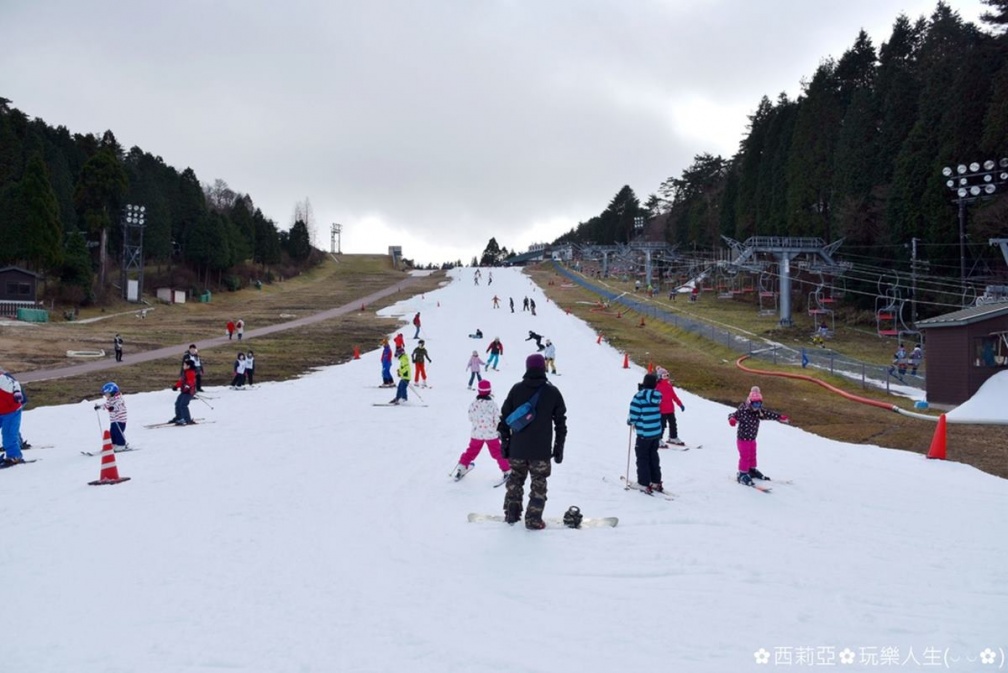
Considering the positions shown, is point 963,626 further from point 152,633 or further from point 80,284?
point 80,284

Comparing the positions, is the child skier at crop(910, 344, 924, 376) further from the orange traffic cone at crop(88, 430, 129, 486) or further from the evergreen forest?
the orange traffic cone at crop(88, 430, 129, 486)

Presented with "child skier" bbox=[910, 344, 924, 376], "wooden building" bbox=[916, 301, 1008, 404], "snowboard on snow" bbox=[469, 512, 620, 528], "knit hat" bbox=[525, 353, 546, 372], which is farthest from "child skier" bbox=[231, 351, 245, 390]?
"child skier" bbox=[910, 344, 924, 376]

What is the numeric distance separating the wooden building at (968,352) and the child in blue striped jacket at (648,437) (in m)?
16.6

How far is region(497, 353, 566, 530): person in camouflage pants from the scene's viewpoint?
7.22 m

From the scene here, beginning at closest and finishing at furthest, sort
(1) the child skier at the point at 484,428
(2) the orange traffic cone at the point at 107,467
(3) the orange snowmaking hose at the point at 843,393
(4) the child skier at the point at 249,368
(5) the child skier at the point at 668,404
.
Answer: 1. (2) the orange traffic cone at the point at 107,467
2. (1) the child skier at the point at 484,428
3. (5) the child skier at the point at 668,404
4. (3) the orange snowmaking hose at the point at 843,393
5. (4) the child skier at the point at 249,368

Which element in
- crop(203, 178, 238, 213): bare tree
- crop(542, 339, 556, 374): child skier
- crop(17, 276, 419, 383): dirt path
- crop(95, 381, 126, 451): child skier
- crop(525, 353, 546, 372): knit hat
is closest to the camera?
crop(525, 353, 546, 372): knit hat

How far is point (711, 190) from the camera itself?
323ft

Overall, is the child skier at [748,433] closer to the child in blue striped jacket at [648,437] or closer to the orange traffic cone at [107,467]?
the child in blue striped jacket at [648,437]

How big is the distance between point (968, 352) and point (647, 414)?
55.5 feet

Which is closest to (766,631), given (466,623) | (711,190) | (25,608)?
(466,623)

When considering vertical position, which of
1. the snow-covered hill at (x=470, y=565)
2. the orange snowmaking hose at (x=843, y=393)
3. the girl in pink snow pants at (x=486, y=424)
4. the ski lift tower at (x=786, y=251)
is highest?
the ski lift tower at (x=786, y=251)

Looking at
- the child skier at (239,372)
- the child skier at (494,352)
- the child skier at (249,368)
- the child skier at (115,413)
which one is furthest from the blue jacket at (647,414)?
the child skier at (494,352)

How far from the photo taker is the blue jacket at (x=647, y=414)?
923 centimetres

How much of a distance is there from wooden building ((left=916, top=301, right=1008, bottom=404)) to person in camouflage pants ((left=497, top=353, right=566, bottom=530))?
62.7 feet
